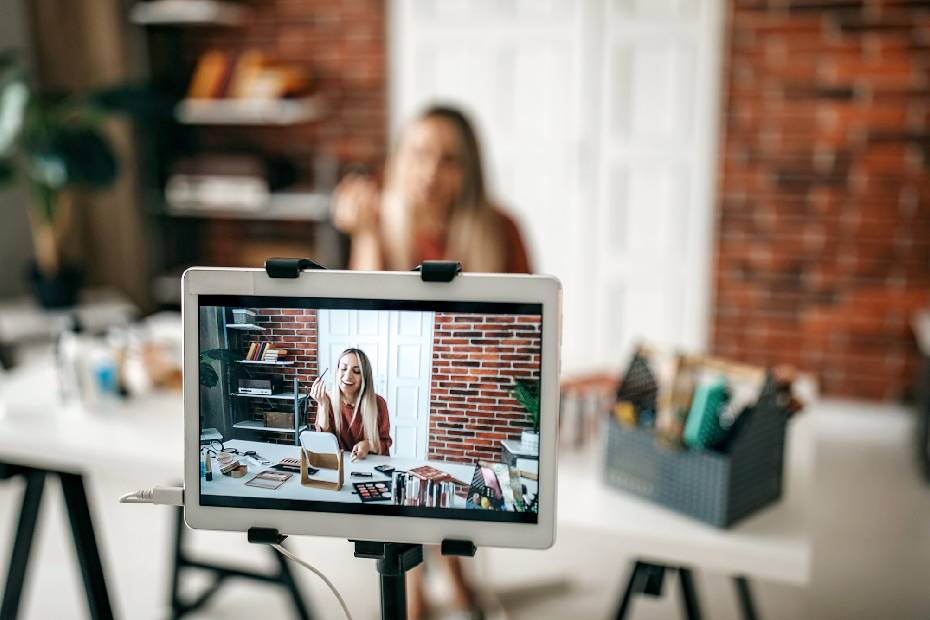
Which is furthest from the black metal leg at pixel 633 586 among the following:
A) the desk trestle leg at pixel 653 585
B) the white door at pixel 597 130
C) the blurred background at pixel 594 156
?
the white door at pixel 597 130

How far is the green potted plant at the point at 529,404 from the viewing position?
3.03ft

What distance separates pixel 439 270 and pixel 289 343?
19cm

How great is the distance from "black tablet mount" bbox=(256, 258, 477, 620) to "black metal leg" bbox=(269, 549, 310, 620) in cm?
110

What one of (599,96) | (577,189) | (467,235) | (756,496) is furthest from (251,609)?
(599,96)

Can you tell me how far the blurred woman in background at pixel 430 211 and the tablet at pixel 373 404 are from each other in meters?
1.22

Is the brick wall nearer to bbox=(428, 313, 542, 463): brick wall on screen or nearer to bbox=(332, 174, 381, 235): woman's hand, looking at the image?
bbox=(332, 174, 381, 235): woman's hand

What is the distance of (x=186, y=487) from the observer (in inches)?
38.1

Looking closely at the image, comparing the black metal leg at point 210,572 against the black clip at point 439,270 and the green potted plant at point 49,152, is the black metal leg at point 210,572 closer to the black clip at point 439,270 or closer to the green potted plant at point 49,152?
the black clip at point 439,270

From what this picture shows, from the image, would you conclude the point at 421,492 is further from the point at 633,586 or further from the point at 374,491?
the point at 633,586

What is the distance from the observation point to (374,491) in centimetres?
95

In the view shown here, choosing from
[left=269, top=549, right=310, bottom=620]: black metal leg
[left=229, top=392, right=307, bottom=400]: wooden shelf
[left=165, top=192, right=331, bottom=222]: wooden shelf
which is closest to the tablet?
[left=229, top=392, right=307, bottom=400]: wooden shelf

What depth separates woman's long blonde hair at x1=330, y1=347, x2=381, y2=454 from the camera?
0.93 meters

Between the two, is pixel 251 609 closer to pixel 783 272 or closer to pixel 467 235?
pixel 467 235

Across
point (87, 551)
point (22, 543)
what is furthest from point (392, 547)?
point (22, 543)
